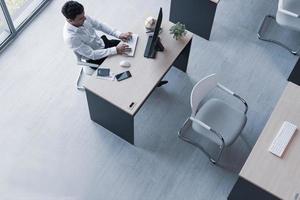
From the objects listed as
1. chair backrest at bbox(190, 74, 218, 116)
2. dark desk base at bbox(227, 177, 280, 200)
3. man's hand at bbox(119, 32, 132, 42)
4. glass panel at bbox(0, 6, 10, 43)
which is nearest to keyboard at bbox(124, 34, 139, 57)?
man's hand at bbox(119, 32, 132, 42)

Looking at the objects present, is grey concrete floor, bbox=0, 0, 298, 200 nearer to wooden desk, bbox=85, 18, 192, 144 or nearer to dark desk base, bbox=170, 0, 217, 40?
dark desk base, bbox=170, 0, 217, 40

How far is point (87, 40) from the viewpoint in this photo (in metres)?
3.85

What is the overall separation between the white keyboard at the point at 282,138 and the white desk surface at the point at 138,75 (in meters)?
1.20

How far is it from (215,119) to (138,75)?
34.5 inches

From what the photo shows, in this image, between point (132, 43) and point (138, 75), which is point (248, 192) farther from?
point (132, 43)

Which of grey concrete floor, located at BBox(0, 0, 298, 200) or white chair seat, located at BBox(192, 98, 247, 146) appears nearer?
white chair seat, located at BBox(192, 98, 247, 146)

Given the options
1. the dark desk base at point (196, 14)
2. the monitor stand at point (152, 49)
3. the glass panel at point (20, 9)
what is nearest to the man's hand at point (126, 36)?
the monitor stand at point (152, 49)

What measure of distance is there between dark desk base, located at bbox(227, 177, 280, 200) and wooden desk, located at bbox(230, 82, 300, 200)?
80 mm

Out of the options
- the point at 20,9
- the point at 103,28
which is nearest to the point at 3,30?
the point at 20,9

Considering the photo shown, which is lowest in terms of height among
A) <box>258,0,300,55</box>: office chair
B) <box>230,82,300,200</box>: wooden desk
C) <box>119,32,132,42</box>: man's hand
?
<box>230,82,300,200</box>: wooden desk

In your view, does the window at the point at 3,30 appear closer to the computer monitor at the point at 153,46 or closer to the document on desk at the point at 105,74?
the document on desk at the point at 105,74

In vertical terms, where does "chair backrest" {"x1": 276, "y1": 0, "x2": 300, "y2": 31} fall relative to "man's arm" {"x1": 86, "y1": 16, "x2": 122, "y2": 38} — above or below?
above

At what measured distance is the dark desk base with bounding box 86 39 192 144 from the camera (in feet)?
11.8

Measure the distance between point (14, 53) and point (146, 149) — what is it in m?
2.07
